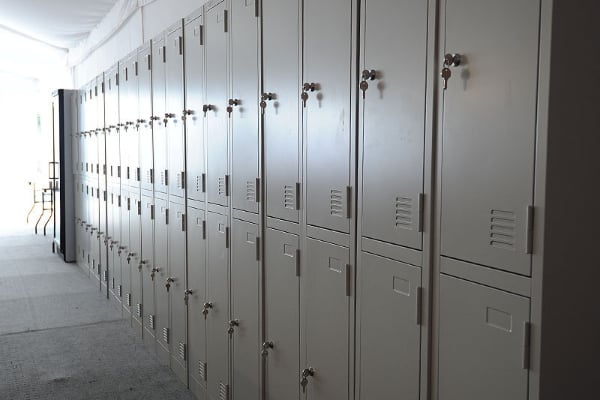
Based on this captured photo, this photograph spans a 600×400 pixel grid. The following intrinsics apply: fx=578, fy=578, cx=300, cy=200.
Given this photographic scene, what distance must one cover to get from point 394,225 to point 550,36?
0.71 metres

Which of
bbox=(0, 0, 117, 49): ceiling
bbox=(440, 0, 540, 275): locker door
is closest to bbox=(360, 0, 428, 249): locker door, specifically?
bbox=(440, 0, 540, 275): locker door

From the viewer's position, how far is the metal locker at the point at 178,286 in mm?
3715

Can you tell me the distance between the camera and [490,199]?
4.64 ft

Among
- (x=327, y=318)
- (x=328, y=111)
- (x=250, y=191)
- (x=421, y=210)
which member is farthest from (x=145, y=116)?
(x=421, y=210)

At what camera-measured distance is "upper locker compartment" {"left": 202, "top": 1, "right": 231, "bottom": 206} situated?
9.81 feet

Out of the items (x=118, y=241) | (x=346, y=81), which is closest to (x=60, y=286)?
(x=118, y=241)

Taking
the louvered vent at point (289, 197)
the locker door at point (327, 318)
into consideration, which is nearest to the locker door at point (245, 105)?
the louvered vent at point (289, 197)

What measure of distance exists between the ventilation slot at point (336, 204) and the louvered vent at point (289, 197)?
11.8 inches

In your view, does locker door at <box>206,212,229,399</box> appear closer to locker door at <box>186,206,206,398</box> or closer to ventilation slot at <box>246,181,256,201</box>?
locker door at <box>186,206,206,398</box>

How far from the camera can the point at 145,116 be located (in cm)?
449

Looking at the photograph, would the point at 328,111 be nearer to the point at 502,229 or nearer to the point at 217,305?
the point at 502,229

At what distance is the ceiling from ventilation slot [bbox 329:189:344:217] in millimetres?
4888

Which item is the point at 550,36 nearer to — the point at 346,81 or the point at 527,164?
the point at 527,164

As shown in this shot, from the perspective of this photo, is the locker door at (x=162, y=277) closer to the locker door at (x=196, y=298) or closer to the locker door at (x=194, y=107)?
the locker door at (x=196, y=298)
